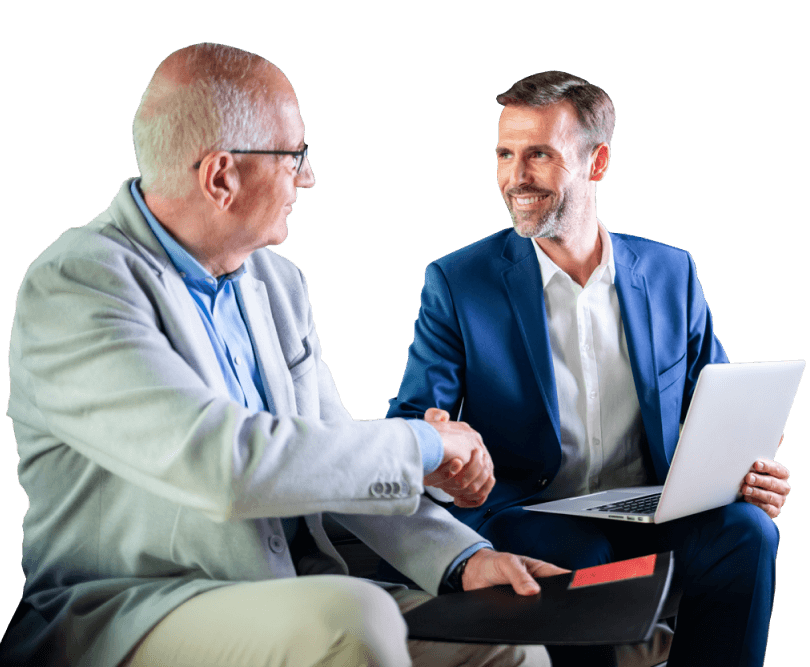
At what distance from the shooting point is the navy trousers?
2.80 m

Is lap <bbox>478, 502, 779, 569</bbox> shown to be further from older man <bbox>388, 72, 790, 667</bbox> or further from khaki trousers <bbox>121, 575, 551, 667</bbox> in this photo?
khaki trousers <bbox>121, 575, 551, 667</bbox>

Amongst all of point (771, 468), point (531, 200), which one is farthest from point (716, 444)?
point (531, 200)

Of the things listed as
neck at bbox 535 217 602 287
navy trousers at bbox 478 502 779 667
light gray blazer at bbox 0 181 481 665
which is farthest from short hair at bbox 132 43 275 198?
navy trousers at bbox 478 502 779 667

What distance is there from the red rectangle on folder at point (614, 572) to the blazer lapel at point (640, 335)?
0.92 m

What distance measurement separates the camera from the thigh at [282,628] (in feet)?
5.82

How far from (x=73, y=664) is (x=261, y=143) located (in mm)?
1182

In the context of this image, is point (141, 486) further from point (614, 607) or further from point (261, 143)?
point (614, 607)

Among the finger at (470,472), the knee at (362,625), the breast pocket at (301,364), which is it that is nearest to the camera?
the knee at (362,625)

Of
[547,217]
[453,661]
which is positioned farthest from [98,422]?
[547,217]

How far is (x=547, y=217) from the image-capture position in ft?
10.3

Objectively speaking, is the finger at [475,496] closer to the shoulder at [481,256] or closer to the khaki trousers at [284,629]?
the khaki trousers at [284,629]

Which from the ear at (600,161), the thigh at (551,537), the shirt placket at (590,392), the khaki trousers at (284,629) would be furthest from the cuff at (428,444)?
the ear at (600,161)

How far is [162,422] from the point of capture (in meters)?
1.85

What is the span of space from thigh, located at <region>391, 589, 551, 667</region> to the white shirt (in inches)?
30.7
